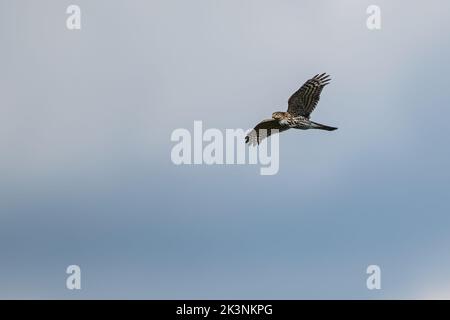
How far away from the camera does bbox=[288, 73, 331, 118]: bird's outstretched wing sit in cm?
3131

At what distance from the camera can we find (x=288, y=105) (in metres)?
31.4

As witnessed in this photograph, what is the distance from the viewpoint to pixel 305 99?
3139 centimetres

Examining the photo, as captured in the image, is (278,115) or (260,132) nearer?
(278,115)

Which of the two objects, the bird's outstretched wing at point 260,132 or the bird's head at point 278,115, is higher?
the bird's head at point 278,115

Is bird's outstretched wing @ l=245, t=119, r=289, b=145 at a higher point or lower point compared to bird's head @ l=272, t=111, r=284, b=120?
lower

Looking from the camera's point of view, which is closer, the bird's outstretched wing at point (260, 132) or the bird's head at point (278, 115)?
the bird's head at point (278, 115)

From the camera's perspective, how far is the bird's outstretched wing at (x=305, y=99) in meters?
31.3

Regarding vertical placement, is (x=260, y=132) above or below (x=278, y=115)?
below

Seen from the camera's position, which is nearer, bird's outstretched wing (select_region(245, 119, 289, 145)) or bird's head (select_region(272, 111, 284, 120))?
bird's head (select_region(272, 111, 284, 120))
